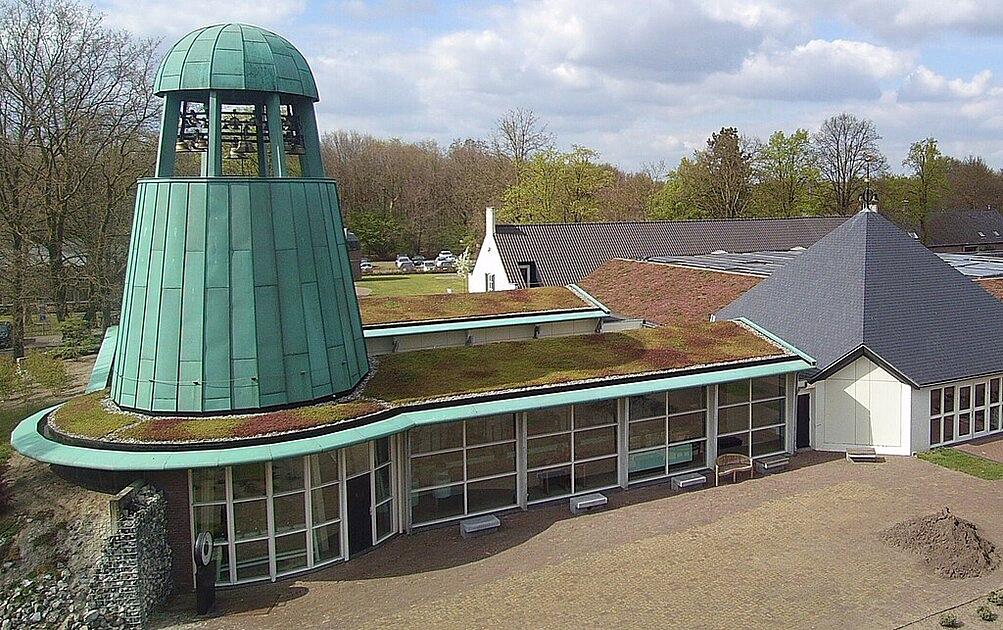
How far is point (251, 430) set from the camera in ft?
44.7

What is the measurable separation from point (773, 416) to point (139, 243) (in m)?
14.4

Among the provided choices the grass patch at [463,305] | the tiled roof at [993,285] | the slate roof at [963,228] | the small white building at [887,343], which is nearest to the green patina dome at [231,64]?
the grass patch at [463,305]

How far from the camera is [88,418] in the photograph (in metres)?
14.5

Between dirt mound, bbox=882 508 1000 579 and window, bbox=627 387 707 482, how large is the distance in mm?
4599

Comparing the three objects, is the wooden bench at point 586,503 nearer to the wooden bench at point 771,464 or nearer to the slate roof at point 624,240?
the wooden bench at point 771,464

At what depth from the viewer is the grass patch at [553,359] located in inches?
671

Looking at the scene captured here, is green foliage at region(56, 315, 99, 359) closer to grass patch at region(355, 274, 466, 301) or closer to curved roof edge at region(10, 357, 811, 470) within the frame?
curved roof edge at region(10, 357, 811, 470)

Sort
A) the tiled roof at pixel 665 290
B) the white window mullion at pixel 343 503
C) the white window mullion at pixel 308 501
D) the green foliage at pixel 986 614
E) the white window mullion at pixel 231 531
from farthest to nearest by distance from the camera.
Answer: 1. the tiled roof at pixel 665 290
2. the white window mullion at pixel 343 503
3. the white window mullion at pixel 308 501
4. the white window mullion at pixel 231 531
5. the green foliage at pixel 986 614

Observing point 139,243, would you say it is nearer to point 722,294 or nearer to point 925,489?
point 925,489

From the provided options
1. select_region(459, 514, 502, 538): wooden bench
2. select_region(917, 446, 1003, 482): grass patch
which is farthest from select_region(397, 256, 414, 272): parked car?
select_region(459, 514, 502, 538): wooden bench

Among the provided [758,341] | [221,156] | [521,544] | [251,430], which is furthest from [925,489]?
[221,156]

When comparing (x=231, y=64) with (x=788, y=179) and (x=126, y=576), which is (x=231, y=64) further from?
(x=788, y=179)

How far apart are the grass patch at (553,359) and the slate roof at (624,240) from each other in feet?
68.8

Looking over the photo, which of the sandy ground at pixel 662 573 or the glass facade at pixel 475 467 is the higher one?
the glass facade at pixel 475 467
